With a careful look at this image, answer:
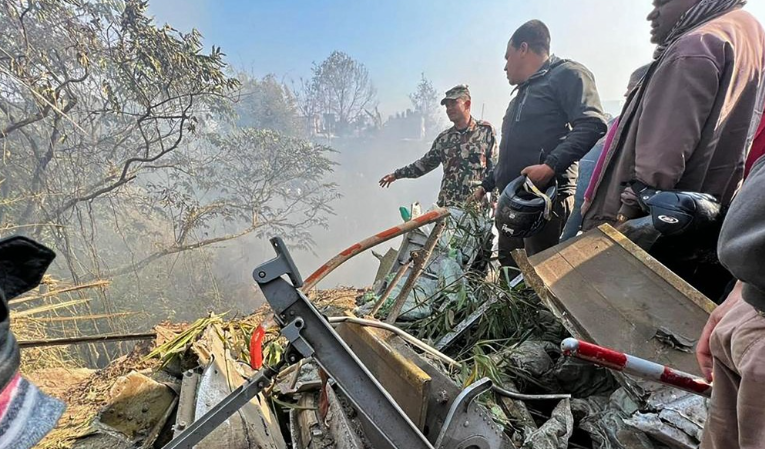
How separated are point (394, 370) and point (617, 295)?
4.10 ft

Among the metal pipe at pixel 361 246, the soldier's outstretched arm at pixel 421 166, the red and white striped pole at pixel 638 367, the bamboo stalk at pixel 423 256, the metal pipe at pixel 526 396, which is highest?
the metal pipe at pixel 361 246

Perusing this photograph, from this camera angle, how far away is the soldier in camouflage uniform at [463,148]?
4582 millimetres

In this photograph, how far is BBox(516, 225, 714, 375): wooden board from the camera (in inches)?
61.4

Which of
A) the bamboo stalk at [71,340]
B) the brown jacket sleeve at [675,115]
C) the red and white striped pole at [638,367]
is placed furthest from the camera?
the bamboo stalk at [71,340]

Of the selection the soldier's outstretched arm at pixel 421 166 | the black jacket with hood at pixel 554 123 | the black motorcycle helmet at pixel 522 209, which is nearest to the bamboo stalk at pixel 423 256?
the black motorcycle helmet at pixel 522 209

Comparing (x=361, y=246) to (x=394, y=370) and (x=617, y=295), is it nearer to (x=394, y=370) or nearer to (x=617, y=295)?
(x=394, y=370)

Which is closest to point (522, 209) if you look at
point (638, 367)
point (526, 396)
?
point (526, 396)

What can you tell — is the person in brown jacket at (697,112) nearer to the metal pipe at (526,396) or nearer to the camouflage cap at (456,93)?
the metal pipe at (526,396)

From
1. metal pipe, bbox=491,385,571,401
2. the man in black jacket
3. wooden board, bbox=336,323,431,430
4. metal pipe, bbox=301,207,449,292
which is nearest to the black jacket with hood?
the man in black jacket

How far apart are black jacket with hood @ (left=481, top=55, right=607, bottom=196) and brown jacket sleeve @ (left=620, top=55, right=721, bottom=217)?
792 millimetres

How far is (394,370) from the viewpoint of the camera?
1325 millimetres

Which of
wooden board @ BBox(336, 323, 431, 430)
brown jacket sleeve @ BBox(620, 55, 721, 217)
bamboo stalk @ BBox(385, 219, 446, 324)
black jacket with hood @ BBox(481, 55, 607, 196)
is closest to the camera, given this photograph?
wooden board @ BBox(336, 323, 431, 430)

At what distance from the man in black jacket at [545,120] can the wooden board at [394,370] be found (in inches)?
68.1

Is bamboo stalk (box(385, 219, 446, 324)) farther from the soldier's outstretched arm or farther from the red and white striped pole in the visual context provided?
the soldier's outstretched arm
